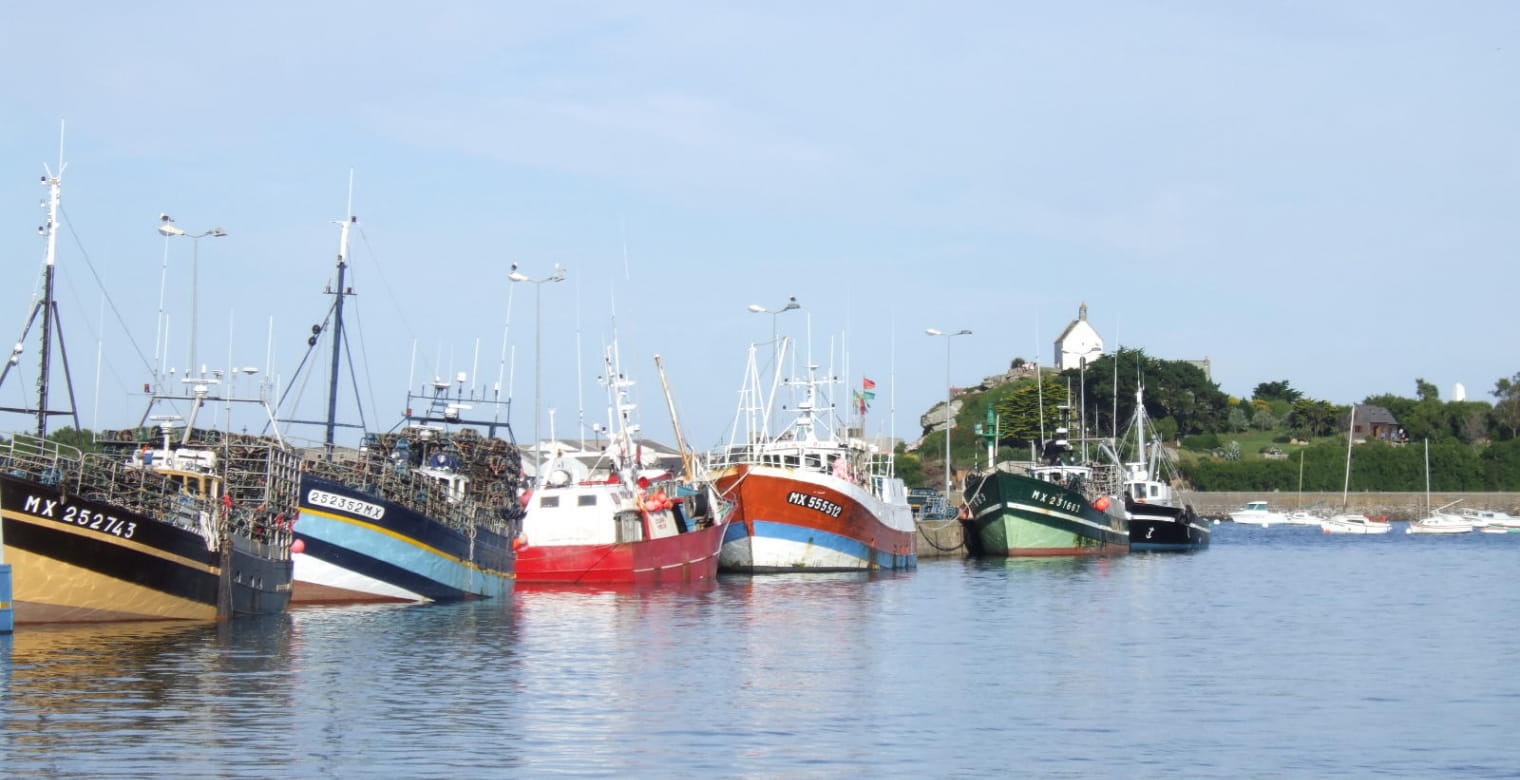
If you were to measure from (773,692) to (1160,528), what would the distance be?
77.2 meters

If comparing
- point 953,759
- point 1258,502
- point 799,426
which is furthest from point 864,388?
point 1258,502

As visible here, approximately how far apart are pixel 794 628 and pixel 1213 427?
157675 mm

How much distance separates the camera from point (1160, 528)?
104 metres

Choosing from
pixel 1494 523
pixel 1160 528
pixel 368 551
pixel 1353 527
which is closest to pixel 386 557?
pixel 368 551

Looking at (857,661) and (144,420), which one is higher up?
(144,420)

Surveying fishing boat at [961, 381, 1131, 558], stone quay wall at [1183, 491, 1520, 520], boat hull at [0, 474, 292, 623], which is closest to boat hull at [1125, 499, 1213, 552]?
fishing boat at [961, 381, 1131, 558]

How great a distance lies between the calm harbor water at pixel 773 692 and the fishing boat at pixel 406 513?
1.14m

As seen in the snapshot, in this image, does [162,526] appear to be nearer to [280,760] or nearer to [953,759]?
[280,760]

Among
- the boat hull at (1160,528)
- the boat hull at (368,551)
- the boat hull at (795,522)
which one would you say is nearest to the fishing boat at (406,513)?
the boat hull at (368,551)

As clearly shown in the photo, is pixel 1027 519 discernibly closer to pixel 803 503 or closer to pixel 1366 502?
pixel 803 503

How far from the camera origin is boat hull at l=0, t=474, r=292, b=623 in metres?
34.4

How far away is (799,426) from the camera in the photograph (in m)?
73.1

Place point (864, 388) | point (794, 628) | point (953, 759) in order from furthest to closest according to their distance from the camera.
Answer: point (864, 388) → point (794, 628) → point (953, 759)

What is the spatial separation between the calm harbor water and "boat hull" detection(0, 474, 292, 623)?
73 cm
